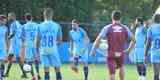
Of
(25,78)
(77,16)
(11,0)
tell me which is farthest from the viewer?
(77,16)

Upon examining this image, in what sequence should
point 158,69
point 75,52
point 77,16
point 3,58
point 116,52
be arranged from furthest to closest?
point 77,16 < point 75,52 < point 3,58 < point 158,69 < point 116,52

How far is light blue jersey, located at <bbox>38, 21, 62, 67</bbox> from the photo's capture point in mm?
17031

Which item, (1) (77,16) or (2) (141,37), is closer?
(2) (141,37)

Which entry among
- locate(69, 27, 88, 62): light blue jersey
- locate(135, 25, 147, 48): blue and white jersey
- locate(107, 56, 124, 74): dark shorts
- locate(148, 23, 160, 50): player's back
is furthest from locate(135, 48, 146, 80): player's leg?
locate(107, 56, 124, 74): dark shorts

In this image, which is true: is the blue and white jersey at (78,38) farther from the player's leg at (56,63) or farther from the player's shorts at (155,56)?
the player's leg at (56,63)

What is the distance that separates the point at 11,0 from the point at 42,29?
31.9m

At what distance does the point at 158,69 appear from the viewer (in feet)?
58.3

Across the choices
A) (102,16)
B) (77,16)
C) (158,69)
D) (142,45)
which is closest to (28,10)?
Answer: (77,16)

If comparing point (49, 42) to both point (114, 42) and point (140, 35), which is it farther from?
point (140, 35)

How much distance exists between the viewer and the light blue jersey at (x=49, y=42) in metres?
17.0

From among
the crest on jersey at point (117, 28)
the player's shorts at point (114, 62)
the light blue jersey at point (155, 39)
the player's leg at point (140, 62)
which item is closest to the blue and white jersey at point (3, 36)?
the player's leg at point (140, 62)

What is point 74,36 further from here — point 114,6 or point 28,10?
point 114,6

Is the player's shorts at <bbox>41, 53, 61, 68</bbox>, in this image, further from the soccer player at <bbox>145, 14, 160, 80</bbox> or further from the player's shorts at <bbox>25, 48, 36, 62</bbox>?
the player's shorts at <bbox>25, 48, 36, 62</bbox>

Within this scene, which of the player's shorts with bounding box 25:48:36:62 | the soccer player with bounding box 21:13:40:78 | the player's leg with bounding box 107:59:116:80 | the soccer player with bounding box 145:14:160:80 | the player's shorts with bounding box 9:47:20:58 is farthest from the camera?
the player's shorts with bounding box 9:47:20:58
